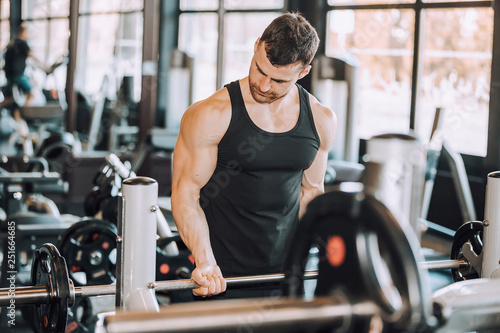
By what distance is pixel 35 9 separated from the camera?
6.41 metres

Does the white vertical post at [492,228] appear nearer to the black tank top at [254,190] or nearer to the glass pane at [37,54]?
the black tank top at [254,190]

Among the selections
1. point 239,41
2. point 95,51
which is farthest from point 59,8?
point 239,41

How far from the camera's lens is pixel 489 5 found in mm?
5062

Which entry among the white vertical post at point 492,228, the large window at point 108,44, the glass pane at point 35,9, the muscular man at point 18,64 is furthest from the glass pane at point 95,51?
the white vertical post at point 492,228

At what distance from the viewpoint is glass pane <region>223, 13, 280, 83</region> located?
721cm

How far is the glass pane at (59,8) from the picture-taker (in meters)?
6.55

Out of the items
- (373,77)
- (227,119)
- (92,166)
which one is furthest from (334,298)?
(92,166)

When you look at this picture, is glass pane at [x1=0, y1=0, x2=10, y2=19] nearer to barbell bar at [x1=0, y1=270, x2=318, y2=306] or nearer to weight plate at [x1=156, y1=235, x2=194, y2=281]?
weight plate at [x1=156, y1=235, x2=194, y2=281]

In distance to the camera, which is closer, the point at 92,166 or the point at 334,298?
the point at 334,298

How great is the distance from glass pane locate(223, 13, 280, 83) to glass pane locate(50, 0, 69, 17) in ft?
5.55

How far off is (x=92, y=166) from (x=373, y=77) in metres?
2.92

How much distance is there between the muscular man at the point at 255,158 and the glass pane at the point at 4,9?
4.75 meters

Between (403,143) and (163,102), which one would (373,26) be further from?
(403,143)

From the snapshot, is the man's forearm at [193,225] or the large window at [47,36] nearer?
the man's forearm at [193,225]
